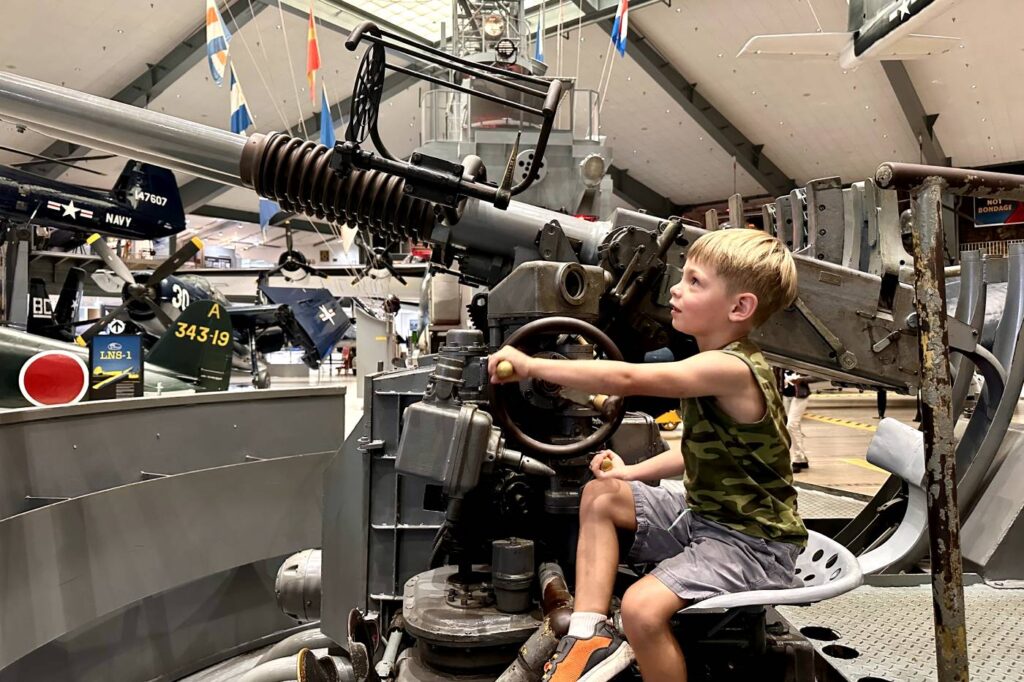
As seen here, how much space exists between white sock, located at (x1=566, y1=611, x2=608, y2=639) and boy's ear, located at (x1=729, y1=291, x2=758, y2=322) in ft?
2.37

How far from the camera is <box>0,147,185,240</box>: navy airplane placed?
312 inches

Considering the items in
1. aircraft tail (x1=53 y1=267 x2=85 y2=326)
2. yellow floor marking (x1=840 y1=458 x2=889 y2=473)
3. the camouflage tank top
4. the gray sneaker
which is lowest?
yellow floor marking (x1=840 y1=458 x2=889 y2=473)

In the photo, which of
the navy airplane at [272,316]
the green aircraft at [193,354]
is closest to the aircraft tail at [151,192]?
the navy airplane at [272,316]

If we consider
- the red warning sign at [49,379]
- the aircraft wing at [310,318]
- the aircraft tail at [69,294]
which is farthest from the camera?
the aircraft wing at [310,318]

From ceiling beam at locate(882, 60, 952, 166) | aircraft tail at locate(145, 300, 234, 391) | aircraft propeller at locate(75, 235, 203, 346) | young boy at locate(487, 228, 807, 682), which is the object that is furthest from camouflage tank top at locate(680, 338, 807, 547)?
ceiling beam at locate(882, 60, 952, 166)

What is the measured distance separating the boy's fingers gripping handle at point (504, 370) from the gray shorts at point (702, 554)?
1.52ft

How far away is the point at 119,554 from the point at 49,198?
21.5 feet

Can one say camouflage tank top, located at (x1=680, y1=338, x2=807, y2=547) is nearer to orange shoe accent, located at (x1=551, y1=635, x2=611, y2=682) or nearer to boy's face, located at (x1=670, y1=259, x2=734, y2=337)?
boy's face, located at (x1=670, y1=259, x2=734, y2=337)

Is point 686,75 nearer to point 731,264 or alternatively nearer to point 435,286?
point 435,286

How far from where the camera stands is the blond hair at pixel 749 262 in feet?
5.07

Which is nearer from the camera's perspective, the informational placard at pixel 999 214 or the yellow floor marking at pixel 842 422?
the yellow floor marking at pixel 842 422

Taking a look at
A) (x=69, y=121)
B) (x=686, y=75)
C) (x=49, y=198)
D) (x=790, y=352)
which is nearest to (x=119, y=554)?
(x=69, y=121)

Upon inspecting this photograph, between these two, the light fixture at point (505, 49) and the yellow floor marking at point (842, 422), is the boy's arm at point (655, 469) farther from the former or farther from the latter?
the yellow floor marking at point (842, 422)

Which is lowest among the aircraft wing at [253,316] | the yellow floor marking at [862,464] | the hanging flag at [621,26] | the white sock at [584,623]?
the yellow floor marking at [862,464]
